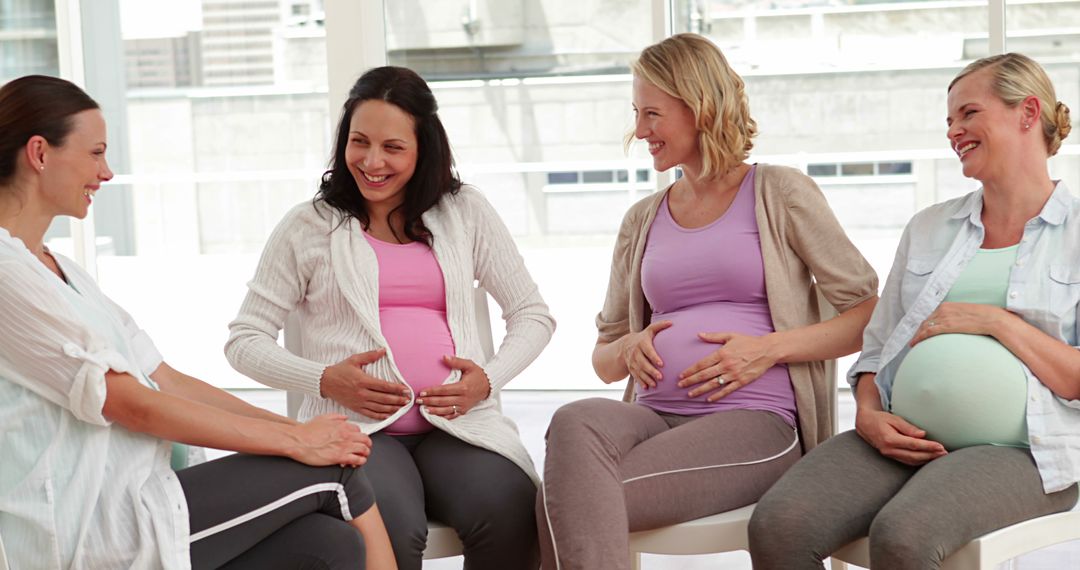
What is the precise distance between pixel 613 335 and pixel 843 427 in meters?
1.91

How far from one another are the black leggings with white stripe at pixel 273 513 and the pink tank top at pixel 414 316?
361mm

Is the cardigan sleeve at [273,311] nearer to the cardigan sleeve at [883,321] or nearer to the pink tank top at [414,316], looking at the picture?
the pink tank top at [414,316]

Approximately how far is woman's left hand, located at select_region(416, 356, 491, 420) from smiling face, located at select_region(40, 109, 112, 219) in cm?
67

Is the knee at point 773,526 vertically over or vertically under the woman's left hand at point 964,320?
under

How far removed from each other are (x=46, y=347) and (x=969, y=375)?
1363mm

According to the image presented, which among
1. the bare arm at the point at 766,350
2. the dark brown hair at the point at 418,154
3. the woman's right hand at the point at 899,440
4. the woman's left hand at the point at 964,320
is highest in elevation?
the dark brown hair at the point at 418,154

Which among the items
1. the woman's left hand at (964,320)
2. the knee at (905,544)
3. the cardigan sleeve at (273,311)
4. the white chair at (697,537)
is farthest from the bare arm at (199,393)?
the woman's left hand at (964,320)

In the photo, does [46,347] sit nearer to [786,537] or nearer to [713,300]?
[786,537]

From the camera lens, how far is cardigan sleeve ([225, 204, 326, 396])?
2.07 metres

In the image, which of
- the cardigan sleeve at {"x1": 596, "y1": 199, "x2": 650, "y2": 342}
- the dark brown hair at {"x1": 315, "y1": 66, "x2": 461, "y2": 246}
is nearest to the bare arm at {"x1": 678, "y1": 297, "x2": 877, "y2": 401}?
the cardigan sleeve at {"x1": 596, "y1": 199, "x2": 650, "y2": 342}

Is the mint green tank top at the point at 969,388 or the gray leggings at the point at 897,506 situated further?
the mint green tank top at the point at 969,388

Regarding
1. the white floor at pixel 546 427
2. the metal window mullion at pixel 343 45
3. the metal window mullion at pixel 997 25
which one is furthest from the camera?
the metal window mullion at pixel 343 45

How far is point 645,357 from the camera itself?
2125 millimetres

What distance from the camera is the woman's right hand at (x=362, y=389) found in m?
2.00
